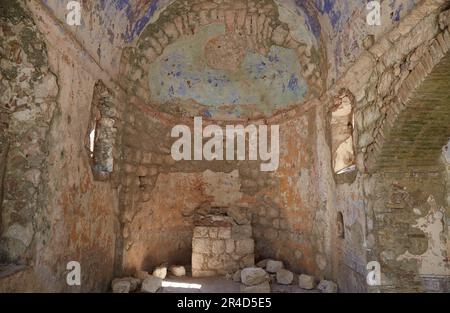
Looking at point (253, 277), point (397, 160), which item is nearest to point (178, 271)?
point (253, 277)

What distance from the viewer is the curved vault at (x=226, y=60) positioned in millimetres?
4742

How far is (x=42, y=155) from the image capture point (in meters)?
2.64

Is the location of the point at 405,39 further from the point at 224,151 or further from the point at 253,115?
the point at 224,151

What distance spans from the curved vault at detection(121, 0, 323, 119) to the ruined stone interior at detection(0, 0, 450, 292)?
0.9 inches

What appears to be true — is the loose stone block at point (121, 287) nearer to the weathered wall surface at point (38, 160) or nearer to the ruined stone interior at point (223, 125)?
the ruined stone interior at point (223, 125)

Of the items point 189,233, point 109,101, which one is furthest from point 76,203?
point 189,233

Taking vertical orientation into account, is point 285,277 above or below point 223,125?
below

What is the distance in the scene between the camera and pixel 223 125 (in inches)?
221

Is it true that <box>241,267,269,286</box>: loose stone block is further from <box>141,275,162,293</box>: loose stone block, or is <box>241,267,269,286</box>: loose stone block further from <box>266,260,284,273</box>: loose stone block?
<box>141,275,162,293</box>: loose stone block

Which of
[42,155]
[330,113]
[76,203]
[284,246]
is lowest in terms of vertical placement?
[284,246]

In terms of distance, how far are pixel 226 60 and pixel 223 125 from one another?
114cm

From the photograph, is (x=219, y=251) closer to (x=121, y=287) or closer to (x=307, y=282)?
(x=307, y=282)

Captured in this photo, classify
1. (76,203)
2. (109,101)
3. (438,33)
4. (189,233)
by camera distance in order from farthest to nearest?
(189,233) < (109,101) < (76,203) < (438,33)

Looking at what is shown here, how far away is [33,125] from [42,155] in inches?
10.8
